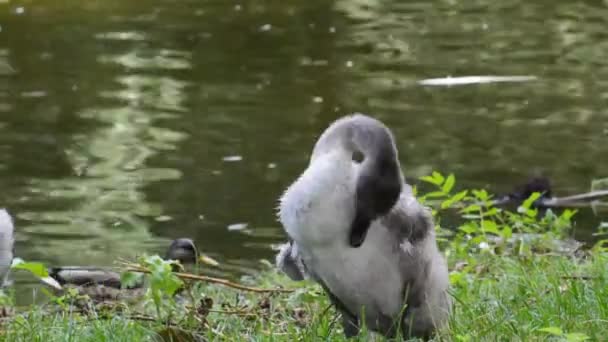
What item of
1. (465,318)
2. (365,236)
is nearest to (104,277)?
(465,318)

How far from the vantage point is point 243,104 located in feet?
44.1

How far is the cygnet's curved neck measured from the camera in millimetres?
4430

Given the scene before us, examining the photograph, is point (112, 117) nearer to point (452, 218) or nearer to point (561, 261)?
point (452, 218)

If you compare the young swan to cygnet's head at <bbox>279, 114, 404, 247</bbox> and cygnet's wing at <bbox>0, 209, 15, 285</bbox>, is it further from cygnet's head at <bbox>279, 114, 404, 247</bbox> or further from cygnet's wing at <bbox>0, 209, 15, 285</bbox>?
cygnet's wing at <bbox>0, 209, 15, 285</bbox>

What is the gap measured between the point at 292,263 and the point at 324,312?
1.28ft

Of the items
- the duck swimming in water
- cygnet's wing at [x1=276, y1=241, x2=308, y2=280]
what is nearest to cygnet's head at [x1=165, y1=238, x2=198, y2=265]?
the duck swimming in water

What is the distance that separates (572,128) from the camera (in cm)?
1227

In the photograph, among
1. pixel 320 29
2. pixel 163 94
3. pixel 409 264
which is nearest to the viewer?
pixel 409 264

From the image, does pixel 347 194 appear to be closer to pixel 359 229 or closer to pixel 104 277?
pixel 359 229

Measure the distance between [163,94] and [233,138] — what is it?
6.31 ft

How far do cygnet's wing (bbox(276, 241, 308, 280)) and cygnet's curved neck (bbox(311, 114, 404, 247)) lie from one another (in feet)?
1.30

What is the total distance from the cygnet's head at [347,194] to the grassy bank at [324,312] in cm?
53

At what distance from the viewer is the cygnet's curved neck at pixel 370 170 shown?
14.5 ft

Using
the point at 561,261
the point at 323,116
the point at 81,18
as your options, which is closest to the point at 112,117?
the point at 323,116
